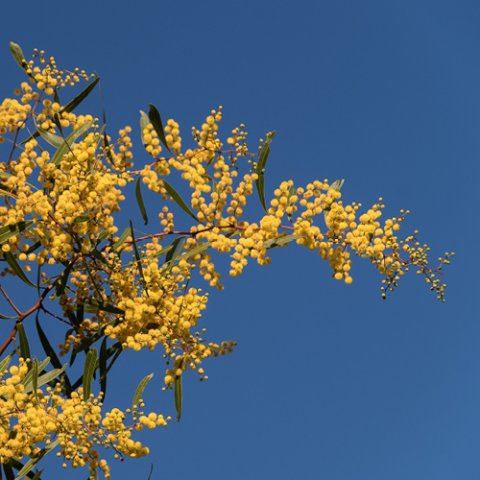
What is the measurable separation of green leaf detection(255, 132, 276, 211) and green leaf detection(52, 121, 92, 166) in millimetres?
937

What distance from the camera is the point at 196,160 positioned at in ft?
13.0

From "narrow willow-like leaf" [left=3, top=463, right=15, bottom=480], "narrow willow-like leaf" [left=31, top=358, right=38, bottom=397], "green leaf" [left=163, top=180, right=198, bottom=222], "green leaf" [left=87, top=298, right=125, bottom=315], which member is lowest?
"narrow willow-like leaf" [left=3, top=463, right=15, bottom=480]

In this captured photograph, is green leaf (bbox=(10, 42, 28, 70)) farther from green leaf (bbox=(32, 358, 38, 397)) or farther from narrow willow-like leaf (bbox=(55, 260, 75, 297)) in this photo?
green leaf (bbox=(32, 358, 38, 397))

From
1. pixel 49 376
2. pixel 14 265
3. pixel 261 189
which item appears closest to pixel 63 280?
pixel 14 265

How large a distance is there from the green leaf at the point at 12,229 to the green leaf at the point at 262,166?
113cm

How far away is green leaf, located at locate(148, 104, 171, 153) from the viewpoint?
3861 millimetres

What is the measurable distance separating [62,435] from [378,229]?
5.73 feet

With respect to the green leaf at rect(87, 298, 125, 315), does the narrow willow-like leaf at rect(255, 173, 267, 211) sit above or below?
above

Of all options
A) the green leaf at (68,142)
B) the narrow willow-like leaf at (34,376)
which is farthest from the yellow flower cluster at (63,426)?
the green leaf at (68,142)

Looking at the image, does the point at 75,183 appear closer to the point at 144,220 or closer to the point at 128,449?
the point at 144,220

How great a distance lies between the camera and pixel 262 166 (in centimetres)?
401

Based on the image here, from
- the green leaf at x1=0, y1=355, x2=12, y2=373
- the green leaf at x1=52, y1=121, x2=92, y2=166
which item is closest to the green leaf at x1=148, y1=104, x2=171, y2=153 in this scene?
the green leaf at x1=52, y1=121, x2=92, y2=166

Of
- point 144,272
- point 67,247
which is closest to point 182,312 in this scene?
point 144,272

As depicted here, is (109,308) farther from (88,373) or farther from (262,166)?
(262,166)
